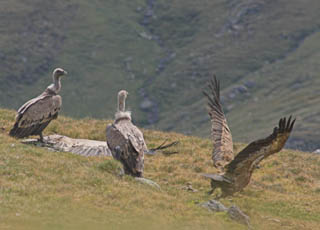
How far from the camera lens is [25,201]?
15484mm

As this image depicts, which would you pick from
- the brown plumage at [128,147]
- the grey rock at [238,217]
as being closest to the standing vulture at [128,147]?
the brown plumage at [128,147]

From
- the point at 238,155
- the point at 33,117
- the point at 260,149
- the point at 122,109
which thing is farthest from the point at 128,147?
the point at 33,117

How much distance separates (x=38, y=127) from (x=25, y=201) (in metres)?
8.15

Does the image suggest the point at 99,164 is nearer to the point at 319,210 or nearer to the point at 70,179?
the point at 70,179

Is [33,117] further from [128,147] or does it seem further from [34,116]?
[128,147]

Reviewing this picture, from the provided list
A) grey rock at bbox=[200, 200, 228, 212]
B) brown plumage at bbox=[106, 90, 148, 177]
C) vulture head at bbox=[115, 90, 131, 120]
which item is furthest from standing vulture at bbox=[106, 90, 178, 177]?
grey rock at bbox=[200, 200, 228, 212]

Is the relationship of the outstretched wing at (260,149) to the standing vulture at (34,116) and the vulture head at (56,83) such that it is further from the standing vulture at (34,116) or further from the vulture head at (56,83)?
the vulture head at (56,83)

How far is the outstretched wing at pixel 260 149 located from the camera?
16.7 m

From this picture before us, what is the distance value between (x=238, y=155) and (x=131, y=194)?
352cm

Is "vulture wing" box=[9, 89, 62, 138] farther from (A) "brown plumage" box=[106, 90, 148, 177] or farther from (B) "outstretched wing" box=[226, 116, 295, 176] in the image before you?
(B) "outstretched wing" box=[226, 116, 295, 176]

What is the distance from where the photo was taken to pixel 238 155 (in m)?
18.1

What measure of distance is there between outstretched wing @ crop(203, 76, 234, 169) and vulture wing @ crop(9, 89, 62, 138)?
6552 mm

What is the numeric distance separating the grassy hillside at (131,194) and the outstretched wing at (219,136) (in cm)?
140

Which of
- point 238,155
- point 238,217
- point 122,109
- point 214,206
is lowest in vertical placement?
point 238,217
